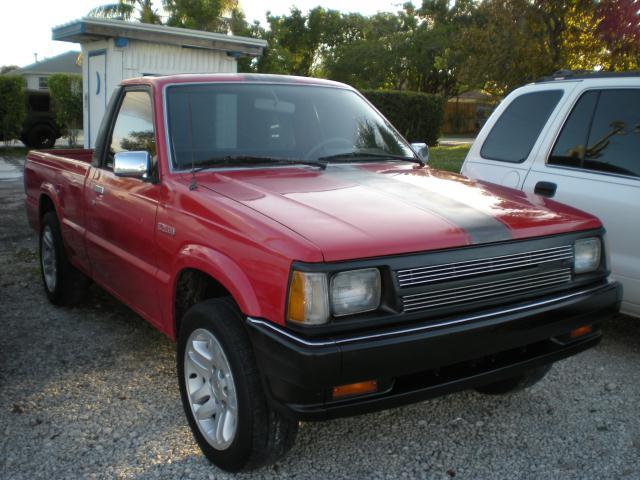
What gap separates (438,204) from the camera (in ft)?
10.2

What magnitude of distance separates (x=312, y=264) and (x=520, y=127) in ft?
10.2

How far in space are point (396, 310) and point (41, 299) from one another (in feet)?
13.3

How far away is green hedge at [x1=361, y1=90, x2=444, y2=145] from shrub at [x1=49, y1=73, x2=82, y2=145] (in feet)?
30.5

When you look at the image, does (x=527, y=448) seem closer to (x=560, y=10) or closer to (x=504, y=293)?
(x=504, y=293)

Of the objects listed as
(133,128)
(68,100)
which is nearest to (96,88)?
(68,100)

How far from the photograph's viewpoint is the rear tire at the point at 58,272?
5.20m

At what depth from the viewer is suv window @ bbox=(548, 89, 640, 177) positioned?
4.35 metres

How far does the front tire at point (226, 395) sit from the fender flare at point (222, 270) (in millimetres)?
132

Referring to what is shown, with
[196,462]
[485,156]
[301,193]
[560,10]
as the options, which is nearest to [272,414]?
[196,462]

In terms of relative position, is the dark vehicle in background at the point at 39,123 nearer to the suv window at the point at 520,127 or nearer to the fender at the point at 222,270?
the suv window at the point at 520,127

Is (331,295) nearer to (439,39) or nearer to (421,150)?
(421,150)

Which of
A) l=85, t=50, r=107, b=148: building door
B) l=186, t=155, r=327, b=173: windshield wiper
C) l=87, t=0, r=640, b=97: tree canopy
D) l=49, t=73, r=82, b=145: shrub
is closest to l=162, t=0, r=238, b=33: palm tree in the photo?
l=87, t=0, r=640, b=97: tree canopy

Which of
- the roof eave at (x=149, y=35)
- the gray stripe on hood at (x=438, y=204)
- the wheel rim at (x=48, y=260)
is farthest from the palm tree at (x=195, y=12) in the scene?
the gray stripe on hood at (x=438, y=204)

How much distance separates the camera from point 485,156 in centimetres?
529
